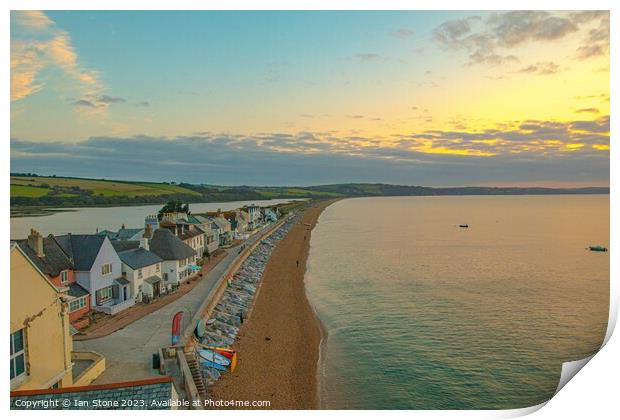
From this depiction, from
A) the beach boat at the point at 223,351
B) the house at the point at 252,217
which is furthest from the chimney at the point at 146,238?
the house at the point at 252,217

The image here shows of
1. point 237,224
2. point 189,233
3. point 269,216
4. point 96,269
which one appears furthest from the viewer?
point 269,216

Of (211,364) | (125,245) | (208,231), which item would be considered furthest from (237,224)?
(211,364)

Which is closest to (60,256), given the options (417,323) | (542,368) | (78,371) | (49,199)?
(49,199)

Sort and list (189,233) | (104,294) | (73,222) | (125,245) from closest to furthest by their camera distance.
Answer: (104,294), (125,245), (189,233), (73,222)

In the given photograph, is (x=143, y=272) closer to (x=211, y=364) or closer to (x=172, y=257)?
(x=172, y=257)

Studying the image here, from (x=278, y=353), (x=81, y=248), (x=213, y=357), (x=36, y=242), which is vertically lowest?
(x=278, y=353)

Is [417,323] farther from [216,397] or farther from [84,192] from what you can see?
[84,192]

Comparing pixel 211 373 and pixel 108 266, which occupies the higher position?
pixel 108 266

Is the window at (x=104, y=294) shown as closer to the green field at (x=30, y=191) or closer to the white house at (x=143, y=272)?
the white house at (x=143, y=272)
